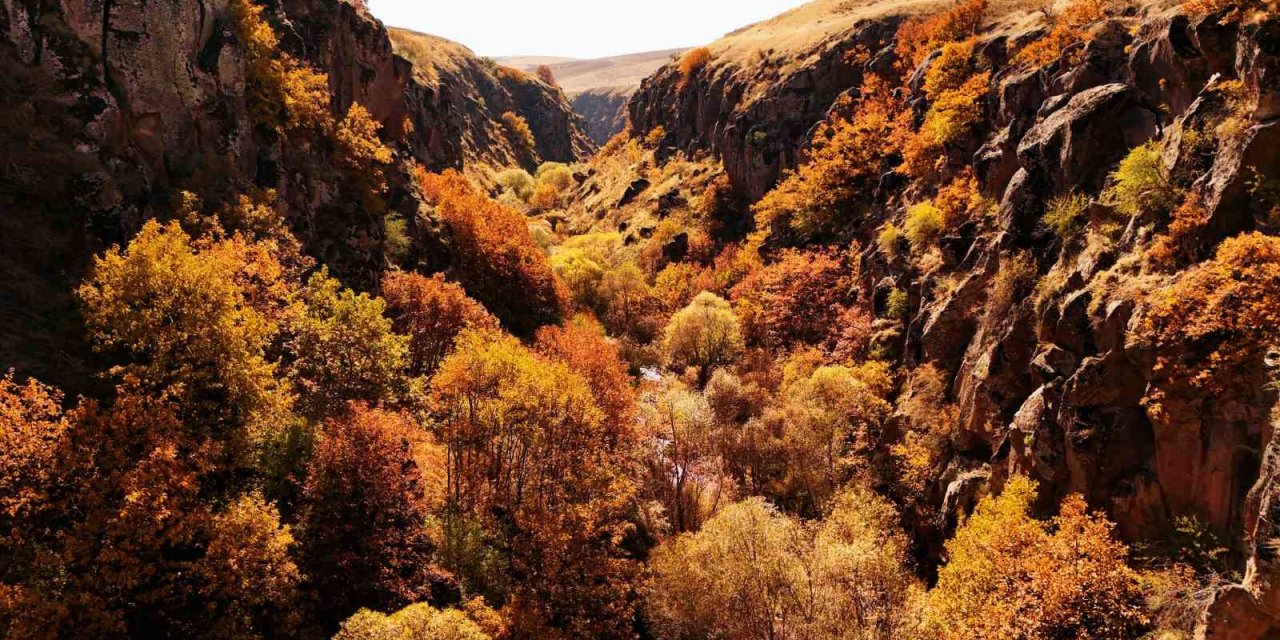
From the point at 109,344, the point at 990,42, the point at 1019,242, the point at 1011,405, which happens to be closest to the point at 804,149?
the point at 990,42

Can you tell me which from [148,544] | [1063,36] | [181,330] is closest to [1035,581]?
[148,544]

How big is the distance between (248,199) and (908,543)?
174ft

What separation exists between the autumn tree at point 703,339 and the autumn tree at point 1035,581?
144 ft

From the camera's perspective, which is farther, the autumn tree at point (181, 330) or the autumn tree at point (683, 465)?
the autumn tree at point (683, 465)

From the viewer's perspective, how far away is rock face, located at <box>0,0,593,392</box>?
31781mm

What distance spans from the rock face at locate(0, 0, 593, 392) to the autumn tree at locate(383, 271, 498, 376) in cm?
419

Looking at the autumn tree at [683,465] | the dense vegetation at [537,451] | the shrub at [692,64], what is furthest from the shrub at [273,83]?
the shrub at [692,64]

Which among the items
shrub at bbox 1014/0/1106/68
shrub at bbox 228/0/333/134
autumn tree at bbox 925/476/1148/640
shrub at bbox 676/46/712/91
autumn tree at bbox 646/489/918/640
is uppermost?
shrub at bbox 676/46/712/91

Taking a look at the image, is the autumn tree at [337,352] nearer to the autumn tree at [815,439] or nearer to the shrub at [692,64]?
the autumn tree at [815,439]

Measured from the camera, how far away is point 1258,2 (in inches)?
1097

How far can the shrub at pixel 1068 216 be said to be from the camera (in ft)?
118

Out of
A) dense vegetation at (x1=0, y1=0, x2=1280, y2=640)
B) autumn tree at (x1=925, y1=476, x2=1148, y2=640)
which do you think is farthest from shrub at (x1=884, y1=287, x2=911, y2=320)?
autumn tree at (x1=925, y1=476, x2=1148, y2=640)

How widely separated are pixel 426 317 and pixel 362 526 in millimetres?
27019

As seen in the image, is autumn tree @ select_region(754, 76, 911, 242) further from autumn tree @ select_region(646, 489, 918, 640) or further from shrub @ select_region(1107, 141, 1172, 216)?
autumn tree @ select_region(646, 489, 918, 640)
